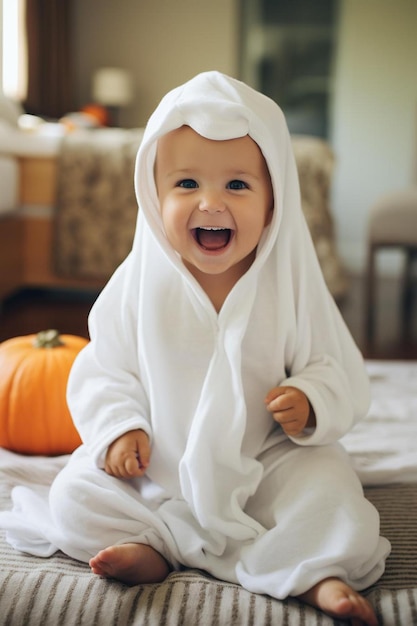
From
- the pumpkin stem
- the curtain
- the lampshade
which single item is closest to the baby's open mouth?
the pumpkin stem

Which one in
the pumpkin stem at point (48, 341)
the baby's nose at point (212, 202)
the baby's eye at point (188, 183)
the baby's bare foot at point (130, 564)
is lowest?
the baby's bare foot at point (130, 564)

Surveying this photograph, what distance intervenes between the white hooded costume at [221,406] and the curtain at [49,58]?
5.29 metres

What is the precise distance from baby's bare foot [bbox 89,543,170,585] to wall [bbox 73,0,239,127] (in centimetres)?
561

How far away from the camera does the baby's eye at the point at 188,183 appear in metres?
0.94

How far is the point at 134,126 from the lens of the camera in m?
6.57

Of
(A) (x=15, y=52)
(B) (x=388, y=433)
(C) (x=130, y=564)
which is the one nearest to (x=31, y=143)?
(B) (x=388, y=433)

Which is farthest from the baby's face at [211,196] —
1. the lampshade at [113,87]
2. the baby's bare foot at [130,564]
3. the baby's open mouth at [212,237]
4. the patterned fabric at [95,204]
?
the lampshade at [113,87]

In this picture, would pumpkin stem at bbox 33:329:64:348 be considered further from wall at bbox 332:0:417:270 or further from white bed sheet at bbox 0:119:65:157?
wall at bbox 332:0:417:270

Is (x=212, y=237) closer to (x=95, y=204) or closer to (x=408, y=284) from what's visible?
(x=95, y=204)

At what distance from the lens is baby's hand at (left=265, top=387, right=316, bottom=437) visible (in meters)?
0.94

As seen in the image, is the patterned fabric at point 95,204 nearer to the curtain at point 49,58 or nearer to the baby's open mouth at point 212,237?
the baby's open mouth at point 212,237

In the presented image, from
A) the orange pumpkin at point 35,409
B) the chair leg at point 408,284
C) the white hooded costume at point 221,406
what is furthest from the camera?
the chair leg at point 408,284

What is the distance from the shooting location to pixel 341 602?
0.81 meters

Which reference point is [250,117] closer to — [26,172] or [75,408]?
[75,408]
